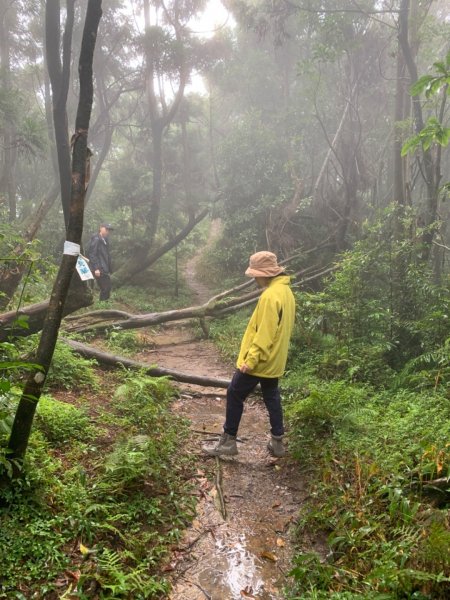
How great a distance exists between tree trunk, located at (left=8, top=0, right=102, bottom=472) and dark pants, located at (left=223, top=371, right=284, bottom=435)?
2.17 metres

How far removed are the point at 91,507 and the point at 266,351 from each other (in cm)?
221

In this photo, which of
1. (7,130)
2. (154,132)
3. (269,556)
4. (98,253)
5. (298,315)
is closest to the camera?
(269,556)

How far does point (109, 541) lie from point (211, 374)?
487 centimetres

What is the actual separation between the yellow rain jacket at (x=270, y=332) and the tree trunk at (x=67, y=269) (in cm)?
207

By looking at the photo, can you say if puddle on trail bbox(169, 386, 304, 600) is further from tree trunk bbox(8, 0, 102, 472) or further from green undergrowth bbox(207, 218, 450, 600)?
tree trunk bbox(8, 0, 102, 472)

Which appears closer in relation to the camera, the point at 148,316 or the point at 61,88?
the point at 61,88

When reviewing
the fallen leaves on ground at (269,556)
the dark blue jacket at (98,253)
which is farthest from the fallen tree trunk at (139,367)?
the dark blue jacket at (98,253)

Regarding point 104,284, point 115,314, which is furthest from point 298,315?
point 104,284

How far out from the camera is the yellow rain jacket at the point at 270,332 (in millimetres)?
4441

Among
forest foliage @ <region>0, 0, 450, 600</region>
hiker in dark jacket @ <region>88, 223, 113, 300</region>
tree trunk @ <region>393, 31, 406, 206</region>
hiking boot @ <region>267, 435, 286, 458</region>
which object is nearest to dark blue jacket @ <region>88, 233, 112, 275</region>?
hiker in dark jacket @ <region>88, 223, 113, 300</region>

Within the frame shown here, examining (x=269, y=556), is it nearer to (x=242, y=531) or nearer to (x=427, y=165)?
(x=242, y=531)

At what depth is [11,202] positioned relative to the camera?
1703cm

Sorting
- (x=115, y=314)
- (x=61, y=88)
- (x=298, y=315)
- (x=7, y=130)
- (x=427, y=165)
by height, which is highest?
(x=7, y=130)

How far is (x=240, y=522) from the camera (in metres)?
3.77
